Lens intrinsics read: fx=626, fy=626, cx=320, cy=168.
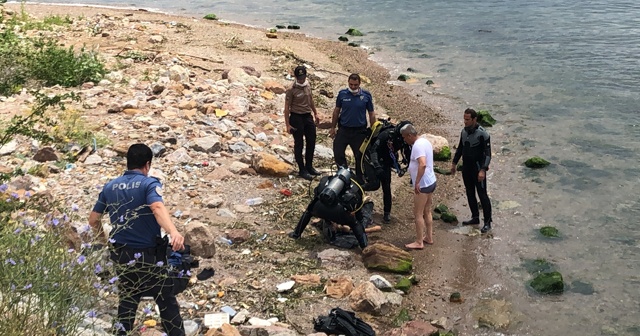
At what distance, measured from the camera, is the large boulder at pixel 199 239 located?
24.0 feet

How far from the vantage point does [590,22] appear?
925 inches

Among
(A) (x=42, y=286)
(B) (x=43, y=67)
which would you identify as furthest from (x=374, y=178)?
(B) (x=43, y=67)

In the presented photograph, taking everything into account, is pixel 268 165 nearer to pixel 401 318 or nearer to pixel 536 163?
pixel 401 318

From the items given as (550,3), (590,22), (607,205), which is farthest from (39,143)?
(550,3)

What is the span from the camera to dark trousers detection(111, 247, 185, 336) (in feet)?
16.3

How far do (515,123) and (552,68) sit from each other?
16.5ft

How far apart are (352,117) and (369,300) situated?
3.14 meters

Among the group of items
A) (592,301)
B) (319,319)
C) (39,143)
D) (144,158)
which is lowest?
(592,301)

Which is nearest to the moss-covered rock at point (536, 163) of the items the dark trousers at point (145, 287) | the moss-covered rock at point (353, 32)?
the dark trousers at point (145, 287)

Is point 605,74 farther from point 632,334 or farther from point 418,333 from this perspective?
point 418,333

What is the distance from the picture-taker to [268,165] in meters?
9.92

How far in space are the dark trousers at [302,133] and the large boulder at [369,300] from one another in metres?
3.35

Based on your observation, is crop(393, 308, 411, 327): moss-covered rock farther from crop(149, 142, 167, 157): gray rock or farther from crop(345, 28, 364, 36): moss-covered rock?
crop(345, 28, 364, 36): moss-covered rock

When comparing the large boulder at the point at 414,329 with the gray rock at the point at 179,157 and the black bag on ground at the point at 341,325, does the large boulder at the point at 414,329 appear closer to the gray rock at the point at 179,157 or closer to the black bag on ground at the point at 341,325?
the black bag on ground at the point at 341,325
